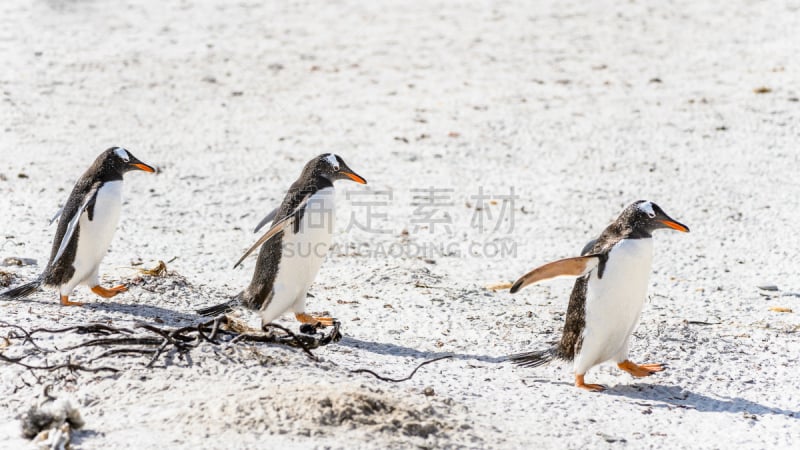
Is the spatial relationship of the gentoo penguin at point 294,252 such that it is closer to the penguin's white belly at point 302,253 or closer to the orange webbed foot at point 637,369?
the penguin's white belly at point 302,253

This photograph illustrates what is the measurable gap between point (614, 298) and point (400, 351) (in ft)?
3.67

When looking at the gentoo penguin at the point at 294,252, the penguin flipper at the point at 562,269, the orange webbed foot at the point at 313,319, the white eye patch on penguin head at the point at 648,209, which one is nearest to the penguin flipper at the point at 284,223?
the gentoo penguin at the point at 294,252

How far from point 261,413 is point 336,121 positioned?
5927 mm

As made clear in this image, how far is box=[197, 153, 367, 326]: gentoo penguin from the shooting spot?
503 centimetres

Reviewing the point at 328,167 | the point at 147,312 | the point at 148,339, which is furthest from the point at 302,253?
the point at 148,339

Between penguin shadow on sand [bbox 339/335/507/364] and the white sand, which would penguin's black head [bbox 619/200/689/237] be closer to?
the white sand

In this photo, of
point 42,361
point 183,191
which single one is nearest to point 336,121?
point 183,191

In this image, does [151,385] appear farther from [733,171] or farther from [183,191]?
[733,171]

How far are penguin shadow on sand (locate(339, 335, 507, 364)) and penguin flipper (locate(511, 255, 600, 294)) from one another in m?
0.61

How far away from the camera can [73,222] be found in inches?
205

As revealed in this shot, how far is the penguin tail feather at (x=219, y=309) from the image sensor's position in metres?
5.05

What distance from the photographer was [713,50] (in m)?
10.6

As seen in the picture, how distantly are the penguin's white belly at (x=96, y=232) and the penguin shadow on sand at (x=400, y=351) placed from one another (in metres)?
1.40

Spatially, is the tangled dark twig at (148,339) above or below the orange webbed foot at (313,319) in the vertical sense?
above
